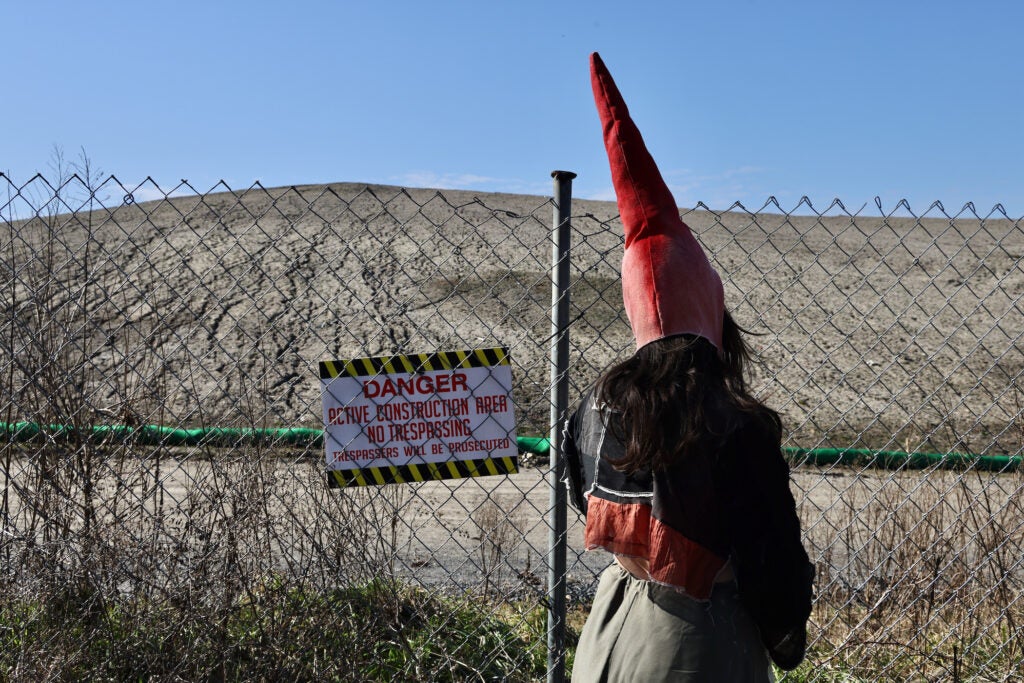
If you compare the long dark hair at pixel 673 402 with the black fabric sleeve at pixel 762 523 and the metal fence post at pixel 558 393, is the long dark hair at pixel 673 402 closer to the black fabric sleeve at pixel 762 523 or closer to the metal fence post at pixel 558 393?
the black fabric sleeve at pixel 762 523

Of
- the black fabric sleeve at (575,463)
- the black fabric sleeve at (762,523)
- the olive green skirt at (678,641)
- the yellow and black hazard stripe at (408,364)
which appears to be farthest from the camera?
the yellow and black hazard stripe at (408,364)

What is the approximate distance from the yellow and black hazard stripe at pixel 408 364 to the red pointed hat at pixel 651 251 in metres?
1.02

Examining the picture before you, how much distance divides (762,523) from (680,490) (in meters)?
0.19

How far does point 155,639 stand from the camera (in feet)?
11.3

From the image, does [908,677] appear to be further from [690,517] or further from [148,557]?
[148,557]

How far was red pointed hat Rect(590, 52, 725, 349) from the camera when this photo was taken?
215 centimetres

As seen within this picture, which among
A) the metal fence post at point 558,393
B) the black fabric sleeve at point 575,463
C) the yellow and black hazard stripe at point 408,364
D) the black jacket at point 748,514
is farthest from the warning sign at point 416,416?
the black jacket at point 748,514

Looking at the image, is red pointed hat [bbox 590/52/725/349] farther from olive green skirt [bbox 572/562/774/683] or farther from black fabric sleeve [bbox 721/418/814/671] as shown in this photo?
olive green skirt [bbox 572/562/774/683]

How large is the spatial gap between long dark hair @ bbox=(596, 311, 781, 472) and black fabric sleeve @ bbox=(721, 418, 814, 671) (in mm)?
53

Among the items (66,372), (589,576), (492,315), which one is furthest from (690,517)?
(492,315)

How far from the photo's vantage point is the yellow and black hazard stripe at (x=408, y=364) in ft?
10.5

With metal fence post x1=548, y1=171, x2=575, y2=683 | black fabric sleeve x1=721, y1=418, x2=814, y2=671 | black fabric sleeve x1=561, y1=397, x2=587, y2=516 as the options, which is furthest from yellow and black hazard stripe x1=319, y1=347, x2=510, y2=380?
black fabric sleeve x1=721, y1=418, x2=814, y2=671

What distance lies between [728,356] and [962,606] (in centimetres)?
287

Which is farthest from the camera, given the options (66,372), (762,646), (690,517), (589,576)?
(589,576)
